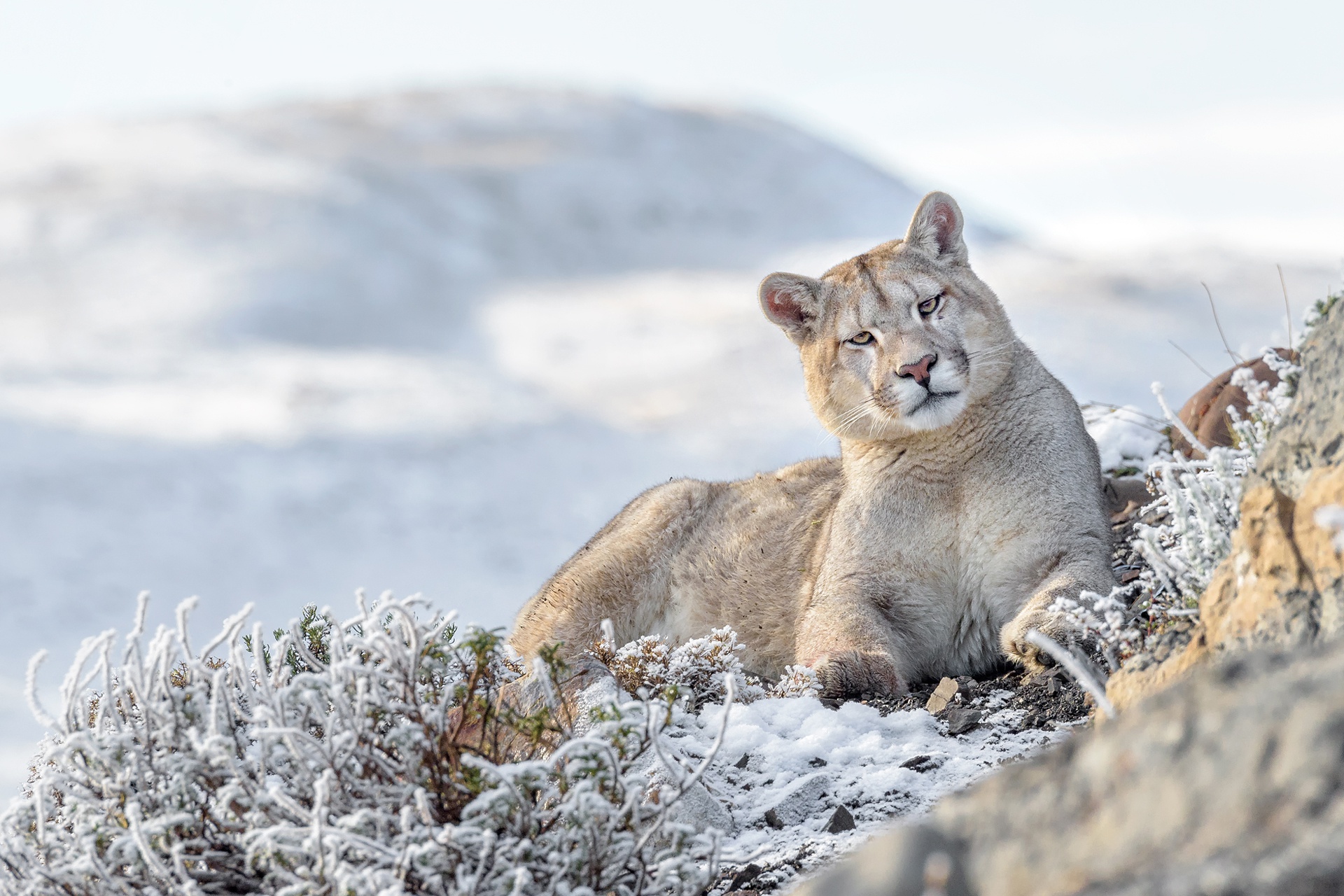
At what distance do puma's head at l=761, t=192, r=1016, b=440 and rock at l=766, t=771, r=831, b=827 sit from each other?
1882 mm

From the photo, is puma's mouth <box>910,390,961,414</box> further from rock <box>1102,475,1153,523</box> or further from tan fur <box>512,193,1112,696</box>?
rock <box>1102,475,1153,523</box>

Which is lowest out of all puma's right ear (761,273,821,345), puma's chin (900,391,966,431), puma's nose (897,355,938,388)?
puma's chin (900,391,966,431)

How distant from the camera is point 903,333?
5.43 m

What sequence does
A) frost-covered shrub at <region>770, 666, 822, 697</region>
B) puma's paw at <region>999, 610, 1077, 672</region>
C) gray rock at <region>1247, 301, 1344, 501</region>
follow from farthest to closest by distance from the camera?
frost-covered shrub at <region>770, 666, 822, 697</region> → puma's paw at <region>999, 610, 1077, 672</region> → gray rock at <region>1247, 301, 1344, 501</region>

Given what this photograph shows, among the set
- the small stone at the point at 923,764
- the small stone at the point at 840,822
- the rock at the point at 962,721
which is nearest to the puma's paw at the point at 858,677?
the rock at the point at 962,721

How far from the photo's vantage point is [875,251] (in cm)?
604

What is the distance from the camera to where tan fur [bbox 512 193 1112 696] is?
5.25 metres

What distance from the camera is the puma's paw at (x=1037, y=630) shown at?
14.9ft

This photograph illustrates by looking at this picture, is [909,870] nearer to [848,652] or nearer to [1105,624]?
[1105,624]

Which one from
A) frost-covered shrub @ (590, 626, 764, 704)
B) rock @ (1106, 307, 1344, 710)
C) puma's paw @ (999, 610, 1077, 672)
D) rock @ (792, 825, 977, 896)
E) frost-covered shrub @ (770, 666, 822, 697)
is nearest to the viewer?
rock @ (792, 825, 977, 896)

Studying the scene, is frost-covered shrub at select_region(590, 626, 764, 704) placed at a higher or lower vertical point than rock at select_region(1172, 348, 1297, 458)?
lower

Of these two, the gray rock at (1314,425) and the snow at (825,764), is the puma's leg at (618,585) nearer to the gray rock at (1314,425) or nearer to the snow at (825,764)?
the snow at (825,764)

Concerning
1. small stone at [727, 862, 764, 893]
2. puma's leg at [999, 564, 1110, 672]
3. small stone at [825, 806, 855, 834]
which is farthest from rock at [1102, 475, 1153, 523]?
small stone at [727, 862, 764, 893]

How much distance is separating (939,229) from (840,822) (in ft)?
10.7
